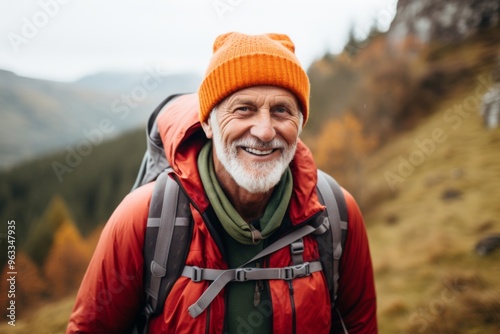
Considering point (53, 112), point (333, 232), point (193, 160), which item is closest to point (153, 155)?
point (193, 160)

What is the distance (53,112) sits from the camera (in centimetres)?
1290

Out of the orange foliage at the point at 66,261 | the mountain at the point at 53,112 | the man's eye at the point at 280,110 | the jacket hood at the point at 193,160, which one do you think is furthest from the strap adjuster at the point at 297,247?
the orange foliage at the point at 66,261

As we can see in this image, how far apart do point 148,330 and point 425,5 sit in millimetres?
13100

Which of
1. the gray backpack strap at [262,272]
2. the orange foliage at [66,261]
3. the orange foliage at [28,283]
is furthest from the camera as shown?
the orange foliage at [66,261]

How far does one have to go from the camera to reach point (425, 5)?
11.6m

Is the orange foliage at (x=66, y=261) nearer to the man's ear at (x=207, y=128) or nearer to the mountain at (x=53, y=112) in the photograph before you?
the mountain at (x=53, y=112)

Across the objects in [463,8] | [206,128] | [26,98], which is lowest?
[206,128]

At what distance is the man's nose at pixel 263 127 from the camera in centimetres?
209

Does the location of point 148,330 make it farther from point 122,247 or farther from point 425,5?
point 425,5

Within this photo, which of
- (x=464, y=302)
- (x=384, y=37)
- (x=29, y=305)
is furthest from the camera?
(x=384, y=37)

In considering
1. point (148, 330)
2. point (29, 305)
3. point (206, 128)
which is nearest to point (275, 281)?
point (148, 330)

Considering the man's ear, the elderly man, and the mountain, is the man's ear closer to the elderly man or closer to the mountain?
the elderly man

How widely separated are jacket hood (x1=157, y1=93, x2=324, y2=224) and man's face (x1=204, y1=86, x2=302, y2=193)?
0.22m

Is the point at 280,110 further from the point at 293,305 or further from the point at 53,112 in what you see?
the point at 53,112
